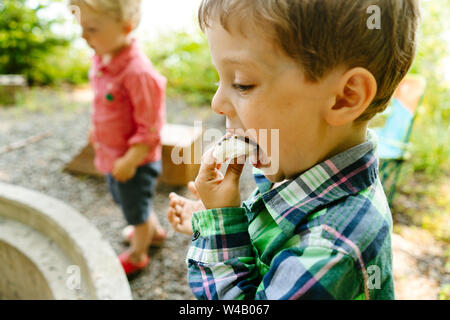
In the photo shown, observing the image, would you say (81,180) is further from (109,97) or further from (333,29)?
(333,29)

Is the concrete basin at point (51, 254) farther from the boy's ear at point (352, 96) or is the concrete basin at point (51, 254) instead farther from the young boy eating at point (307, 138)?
the boy's ear at point (352, 96)

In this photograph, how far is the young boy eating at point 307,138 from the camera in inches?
30.4

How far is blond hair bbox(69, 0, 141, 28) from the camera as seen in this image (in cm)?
199

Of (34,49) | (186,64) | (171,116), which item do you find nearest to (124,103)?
(171,116)

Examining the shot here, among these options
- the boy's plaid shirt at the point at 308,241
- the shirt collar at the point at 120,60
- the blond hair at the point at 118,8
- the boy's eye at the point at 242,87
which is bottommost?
the boy's plaid shirt at the point at 308,241

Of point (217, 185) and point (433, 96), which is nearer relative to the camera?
point (217, 185)

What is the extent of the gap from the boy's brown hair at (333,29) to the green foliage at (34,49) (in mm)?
6236

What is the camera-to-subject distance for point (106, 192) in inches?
142

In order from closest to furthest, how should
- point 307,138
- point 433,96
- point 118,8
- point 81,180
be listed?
1. point 307,138
2. point 118,8
3. point 81,180
4. point 433,96

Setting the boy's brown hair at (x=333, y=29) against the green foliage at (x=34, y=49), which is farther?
the green foliage at (x=34, y=49)

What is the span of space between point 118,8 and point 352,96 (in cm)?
169

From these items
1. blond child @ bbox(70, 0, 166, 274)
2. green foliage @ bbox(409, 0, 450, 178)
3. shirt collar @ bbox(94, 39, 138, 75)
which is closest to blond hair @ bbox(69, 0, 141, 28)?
blond child @ bbox(70, 0, 166, 274)

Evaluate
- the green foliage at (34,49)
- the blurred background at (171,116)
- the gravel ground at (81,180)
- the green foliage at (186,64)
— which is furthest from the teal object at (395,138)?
the green foliage at (34,49)

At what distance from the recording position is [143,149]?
7.35 feet
